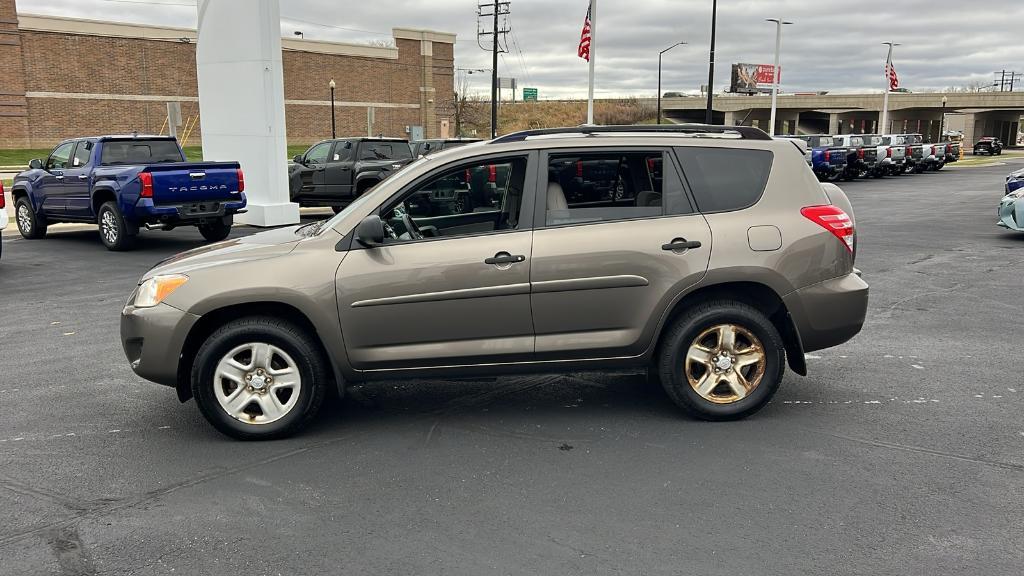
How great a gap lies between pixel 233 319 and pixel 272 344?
323 millimetres

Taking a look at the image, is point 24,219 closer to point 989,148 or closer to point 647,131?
point 647,131

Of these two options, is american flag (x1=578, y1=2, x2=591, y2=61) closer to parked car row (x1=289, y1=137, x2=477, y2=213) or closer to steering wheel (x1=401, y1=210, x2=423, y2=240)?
parked car row (x1=289, y1=137, x2=477, y2=213)

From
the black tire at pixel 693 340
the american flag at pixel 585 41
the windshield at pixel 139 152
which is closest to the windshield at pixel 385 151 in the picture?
the windshield at pixel 139 152

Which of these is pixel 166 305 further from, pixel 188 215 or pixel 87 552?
pixel 188 215

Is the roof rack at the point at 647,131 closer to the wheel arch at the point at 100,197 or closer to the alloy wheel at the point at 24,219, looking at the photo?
the wheel arch at the point at 100,197

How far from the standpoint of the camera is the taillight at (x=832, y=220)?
5359 millimetres

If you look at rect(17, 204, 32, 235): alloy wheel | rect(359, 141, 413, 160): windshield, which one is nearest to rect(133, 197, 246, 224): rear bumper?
rect(17, 204, 32, 235): alloy wheel

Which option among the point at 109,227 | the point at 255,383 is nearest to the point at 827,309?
the point at 255,383

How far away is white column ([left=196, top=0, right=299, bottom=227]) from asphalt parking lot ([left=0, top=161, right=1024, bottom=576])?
10.6 meters

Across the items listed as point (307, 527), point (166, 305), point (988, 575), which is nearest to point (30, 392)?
point (166, 305)

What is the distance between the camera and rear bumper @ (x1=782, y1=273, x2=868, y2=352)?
17.6 feet

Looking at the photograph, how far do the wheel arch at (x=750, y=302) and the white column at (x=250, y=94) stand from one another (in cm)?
1350

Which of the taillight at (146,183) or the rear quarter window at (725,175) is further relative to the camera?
the taillight at (146,183)

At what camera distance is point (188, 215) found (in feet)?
43.3
